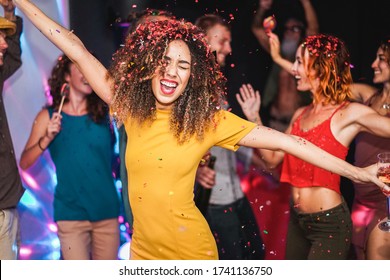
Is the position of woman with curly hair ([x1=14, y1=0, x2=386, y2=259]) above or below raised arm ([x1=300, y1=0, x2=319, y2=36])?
below

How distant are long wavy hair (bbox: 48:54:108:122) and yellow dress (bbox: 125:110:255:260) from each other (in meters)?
0.98

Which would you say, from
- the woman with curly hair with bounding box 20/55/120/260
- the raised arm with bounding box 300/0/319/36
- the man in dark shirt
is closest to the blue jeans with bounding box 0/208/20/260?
the man in dark shirt

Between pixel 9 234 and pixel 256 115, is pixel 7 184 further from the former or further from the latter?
pixel 256 115

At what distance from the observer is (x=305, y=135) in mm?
3305

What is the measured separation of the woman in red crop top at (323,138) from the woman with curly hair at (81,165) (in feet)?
2.98

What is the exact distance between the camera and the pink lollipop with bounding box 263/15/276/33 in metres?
4.21

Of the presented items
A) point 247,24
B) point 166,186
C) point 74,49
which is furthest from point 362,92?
point 74,49

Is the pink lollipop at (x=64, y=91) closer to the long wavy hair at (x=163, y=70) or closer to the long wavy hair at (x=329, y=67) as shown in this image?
the long wavy hair at (x=163, y=70)

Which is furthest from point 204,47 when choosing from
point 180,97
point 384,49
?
point 384,49

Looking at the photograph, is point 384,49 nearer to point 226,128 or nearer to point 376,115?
point 376,115

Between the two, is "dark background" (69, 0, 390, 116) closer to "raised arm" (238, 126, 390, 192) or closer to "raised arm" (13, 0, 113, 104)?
"raised arm" (13, 0, 113, 104)

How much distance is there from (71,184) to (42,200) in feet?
1.98

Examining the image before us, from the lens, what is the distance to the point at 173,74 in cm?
265

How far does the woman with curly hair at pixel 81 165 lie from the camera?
11.8 ft
